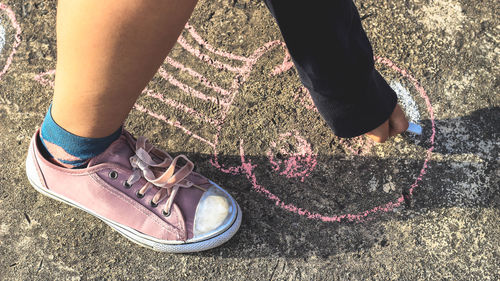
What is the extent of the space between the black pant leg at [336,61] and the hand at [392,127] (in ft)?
0.24

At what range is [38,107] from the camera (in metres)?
1.80

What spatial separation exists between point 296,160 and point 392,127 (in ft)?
1.31

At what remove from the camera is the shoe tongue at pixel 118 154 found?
1.42m

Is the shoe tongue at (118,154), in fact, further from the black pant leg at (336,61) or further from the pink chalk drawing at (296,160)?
the black pant leg at (336,61)

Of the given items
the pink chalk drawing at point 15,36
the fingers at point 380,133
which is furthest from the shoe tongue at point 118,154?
the fingers at point 380,133

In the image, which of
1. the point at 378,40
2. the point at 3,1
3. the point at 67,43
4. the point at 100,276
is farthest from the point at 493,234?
the point at 3,1

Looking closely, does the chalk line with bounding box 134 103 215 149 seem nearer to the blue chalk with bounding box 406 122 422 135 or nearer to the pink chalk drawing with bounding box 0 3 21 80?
the pink chalk drawing with bounding box 0 3 21 80

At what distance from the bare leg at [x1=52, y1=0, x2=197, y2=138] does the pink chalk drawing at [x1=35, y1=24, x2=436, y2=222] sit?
1.96ft

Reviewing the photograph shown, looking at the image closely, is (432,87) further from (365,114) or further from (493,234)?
(493,234)

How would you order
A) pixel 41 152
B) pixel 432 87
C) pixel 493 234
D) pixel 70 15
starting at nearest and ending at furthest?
pixel 70 15
pixel 41 152
pixel 493 234
pixel 432 87

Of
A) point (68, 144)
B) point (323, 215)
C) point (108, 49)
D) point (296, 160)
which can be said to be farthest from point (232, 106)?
point (108, 49)

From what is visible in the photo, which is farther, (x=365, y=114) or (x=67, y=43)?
(x=365, y=114)

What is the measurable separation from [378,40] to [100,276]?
1500 mm

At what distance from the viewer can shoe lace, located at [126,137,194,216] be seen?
1.48m
